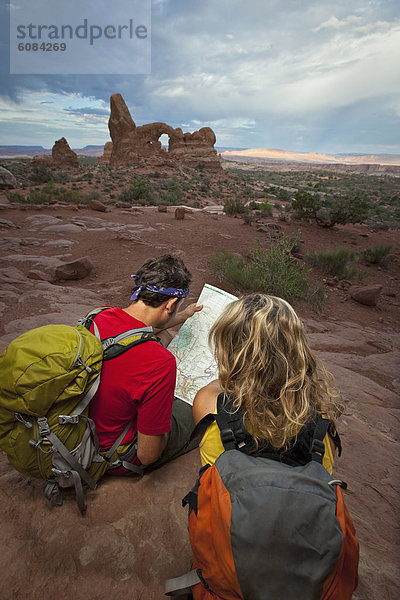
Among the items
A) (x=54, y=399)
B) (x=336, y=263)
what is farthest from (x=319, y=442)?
(x=336, y=263)

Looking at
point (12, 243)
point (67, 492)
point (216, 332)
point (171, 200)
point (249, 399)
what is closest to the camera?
point (249, 399)

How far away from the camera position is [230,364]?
1.19 meters

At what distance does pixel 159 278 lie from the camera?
1.69 meters

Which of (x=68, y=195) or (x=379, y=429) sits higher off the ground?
(x=68, y=195)

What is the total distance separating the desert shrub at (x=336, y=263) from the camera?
25.6ft

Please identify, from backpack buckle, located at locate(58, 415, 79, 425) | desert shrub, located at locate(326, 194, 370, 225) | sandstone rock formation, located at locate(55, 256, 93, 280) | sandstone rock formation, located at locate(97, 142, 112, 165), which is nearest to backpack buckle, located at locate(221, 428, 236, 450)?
backpack buckle, located at locate(58, 415, 79, 425)

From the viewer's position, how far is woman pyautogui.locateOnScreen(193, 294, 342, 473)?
1.07 metres

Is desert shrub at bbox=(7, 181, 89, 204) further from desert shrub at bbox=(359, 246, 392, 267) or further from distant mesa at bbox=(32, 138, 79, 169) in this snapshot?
distant mesa at bbox=(32, 138, 79, 169)

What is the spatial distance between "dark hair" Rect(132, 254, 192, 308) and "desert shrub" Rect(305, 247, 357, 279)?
7109 mm

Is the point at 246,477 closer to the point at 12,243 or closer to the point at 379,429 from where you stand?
the point at 379,429

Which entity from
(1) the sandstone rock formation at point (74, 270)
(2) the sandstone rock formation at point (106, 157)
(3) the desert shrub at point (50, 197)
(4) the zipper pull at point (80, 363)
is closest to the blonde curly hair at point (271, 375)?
(4) the zipper pull at point (80, 363)

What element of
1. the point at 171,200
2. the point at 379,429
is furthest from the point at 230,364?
the point at 171,200

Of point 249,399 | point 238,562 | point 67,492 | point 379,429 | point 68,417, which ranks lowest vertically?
point 379,429

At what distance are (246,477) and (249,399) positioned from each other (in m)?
0.27
